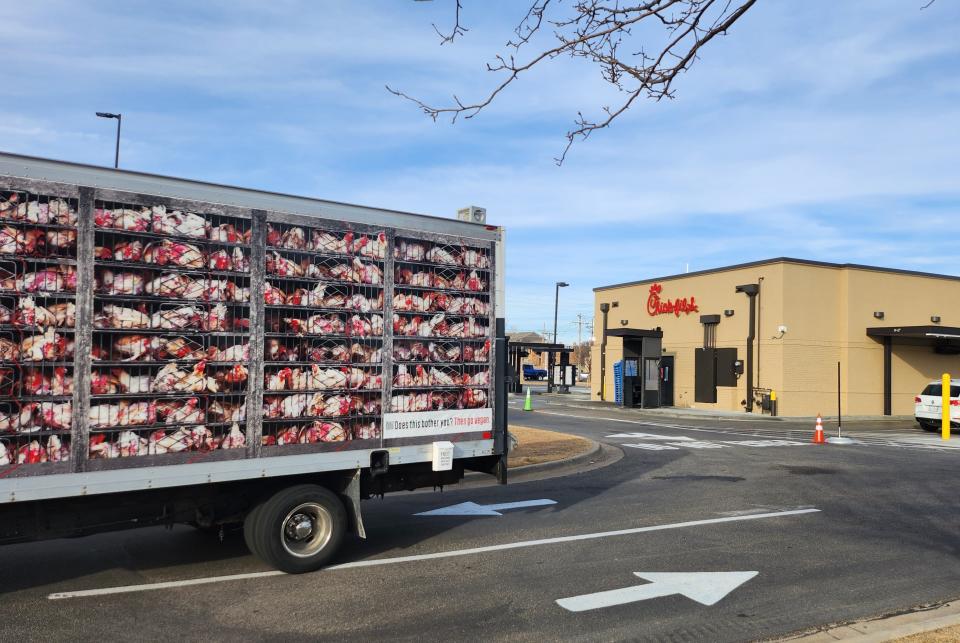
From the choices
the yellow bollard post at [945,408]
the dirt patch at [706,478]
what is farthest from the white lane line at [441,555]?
the yellow bollard post at [945,408]

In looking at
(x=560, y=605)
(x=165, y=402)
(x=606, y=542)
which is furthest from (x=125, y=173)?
(x=606, y=542)

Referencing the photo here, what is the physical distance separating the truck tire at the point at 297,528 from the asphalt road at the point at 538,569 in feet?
0.57

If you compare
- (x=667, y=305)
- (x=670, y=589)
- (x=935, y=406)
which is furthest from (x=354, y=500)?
(x=667, y=305)

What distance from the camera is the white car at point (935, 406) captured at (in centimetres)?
2209

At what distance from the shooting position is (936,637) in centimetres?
495

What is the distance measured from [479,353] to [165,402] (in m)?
3.13

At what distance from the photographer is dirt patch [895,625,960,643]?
4867 mm

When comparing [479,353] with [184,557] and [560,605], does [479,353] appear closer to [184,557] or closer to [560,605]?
[560,605]

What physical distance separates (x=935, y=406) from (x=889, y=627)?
66.8 ft

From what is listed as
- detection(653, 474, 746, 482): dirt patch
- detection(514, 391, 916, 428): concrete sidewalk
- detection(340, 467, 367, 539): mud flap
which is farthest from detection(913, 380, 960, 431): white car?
detection(340, 467, 367, 539): mud flap

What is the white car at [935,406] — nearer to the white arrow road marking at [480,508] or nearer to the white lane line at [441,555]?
the white lane line at [441,555]

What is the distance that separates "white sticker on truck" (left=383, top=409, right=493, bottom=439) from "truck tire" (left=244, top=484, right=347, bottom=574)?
822mm

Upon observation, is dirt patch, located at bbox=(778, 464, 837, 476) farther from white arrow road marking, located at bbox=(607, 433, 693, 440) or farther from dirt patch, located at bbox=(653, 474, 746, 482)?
white arrow road marking, located at bbox=(607, 433, 693, 440)

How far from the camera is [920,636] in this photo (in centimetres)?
498
